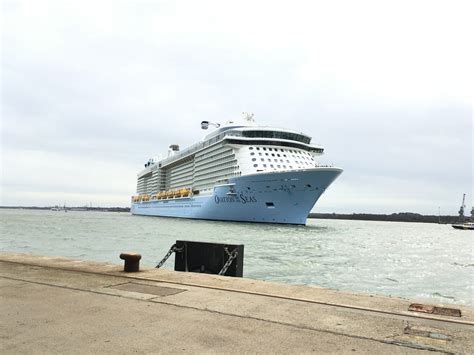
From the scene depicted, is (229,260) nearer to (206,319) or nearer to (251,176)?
(206,319)

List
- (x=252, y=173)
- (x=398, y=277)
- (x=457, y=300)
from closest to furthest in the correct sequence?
(x=457, y=300) → (x=398, y=277) → (x=252, y=173)

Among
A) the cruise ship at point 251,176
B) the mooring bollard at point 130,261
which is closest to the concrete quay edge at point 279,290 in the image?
the mooring bollard at point 130,261

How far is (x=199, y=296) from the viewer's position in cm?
673

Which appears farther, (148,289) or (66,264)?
(66,264)

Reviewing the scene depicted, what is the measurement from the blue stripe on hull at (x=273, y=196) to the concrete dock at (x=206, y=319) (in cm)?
4380

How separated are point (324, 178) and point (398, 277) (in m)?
34.0

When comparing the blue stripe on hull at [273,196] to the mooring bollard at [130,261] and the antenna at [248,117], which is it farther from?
the mooring bollard at [130,261]

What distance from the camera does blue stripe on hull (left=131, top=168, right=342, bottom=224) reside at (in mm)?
51375

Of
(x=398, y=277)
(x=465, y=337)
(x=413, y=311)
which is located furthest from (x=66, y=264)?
(x=398, y=277)

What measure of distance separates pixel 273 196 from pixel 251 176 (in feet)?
12.9

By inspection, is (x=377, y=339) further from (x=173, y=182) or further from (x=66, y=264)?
(x=173, y=182)

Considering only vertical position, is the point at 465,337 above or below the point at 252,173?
below

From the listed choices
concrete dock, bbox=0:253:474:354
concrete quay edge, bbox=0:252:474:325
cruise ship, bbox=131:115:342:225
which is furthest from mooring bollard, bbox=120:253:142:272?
cruise ship, bbox=131:115:342:225

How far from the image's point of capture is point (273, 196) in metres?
53.0
